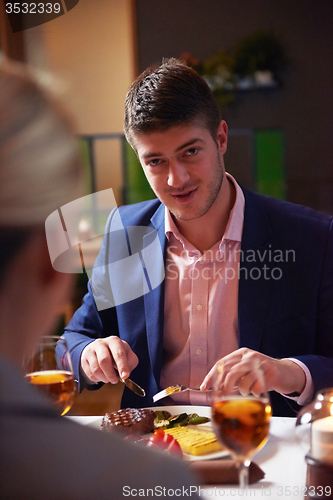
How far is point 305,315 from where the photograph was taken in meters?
1.55

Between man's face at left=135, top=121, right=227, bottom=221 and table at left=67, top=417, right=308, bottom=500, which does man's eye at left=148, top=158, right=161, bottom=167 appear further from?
table at left=67, top=417, right=308, bottom=500

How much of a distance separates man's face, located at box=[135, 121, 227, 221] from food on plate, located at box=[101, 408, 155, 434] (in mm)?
691

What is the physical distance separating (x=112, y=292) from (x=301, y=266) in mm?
623

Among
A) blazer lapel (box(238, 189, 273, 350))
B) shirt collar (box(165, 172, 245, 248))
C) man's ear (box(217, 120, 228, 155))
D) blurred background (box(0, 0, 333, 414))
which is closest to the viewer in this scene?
blazer lapel (box(238, 189, 273, 350))

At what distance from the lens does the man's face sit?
5.07 ft

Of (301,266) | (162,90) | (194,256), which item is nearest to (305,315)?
(301,266)

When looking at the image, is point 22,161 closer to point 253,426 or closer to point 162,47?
point 253,426

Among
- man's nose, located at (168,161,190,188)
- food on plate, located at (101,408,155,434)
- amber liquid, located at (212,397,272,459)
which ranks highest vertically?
man's nose, located at (168,161,190,188)

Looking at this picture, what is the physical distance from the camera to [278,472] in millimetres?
841

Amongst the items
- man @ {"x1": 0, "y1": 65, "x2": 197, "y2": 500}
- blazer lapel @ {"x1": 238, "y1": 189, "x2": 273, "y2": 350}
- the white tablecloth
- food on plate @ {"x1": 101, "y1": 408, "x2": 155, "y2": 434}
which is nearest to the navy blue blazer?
blazer lapel @ {"x1": 238, "y1": 189, "x2": 273, "y2": 350}

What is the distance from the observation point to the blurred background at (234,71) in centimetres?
449

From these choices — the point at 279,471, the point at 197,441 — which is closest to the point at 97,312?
the point at 197,441

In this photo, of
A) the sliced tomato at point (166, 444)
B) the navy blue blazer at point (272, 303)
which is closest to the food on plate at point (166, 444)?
the sliced tomato at point (166, 444)

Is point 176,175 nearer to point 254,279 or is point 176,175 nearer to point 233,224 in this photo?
point 233,224
